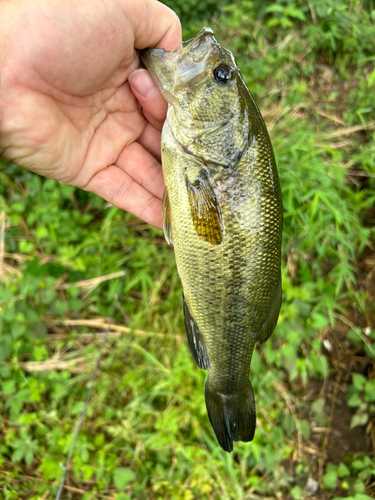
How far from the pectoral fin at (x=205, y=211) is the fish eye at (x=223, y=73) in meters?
0.51

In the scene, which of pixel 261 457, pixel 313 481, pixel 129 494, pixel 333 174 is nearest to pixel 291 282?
pixel 333 174

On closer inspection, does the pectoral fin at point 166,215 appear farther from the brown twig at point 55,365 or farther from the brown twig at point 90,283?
the brown twig at point 55,365

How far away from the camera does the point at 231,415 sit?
207 centimetres

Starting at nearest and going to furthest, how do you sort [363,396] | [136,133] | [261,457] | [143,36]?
[143,36] → [136,133] → [261,457] → [363,396]

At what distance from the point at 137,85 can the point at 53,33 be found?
507 millimetres

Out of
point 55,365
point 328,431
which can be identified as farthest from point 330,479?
point 55,365

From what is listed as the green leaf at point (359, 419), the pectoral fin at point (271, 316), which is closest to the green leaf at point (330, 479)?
the green leaf at point (359, 419)

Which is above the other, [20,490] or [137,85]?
[137,85]

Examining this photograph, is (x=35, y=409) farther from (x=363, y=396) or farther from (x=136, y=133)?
(x=363, y=396)

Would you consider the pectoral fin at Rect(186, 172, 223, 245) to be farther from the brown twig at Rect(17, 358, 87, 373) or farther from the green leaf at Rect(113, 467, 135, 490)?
the green leaf at Rect(113, 467, 135, 490)

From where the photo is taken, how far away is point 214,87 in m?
1.78

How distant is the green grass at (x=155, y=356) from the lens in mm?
2596

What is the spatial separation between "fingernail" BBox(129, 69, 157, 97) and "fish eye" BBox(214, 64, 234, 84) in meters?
0.43

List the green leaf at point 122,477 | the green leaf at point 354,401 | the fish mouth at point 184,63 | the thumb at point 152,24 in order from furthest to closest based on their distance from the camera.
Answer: the green leaf at point 354,401
the green leaf at point 122,477
the thumb at point 152,24
the fish mouth at point 184,63
